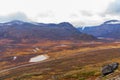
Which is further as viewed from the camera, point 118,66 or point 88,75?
point 88,75

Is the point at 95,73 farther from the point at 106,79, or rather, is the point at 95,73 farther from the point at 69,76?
the point at 106,79

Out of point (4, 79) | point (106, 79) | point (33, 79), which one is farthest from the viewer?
point (4, 79)

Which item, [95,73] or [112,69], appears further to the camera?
[95,73]

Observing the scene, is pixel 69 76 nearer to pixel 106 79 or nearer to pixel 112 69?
pixel 112 69

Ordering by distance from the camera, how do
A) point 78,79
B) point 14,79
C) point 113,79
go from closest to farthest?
point 113,79
point 78,79
point 14,79

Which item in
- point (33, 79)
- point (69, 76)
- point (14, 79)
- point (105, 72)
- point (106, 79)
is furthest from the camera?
point (14, 79)

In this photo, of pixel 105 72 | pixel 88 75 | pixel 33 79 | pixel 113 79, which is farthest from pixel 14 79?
pixel 113 79

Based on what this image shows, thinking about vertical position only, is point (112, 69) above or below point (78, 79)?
above

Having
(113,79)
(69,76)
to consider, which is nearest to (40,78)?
(69,76)

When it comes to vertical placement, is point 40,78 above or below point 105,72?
below
